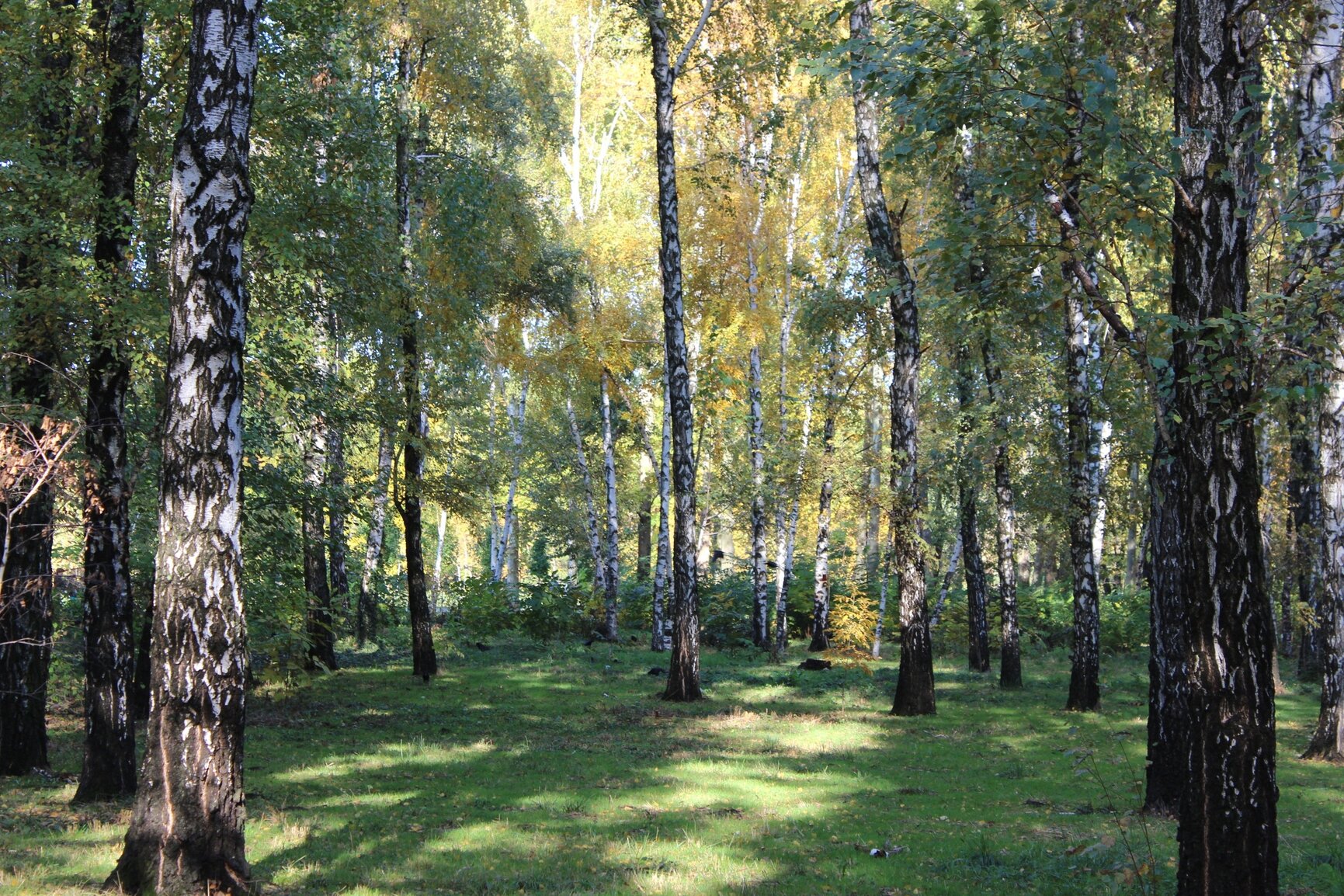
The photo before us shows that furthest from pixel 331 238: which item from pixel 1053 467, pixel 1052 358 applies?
pixel 1052 358

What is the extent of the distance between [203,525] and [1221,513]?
20.2ft

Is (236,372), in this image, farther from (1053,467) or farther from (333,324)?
(1053,467)

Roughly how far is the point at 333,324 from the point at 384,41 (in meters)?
7.08

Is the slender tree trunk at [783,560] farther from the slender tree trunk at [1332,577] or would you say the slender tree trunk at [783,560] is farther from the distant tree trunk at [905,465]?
the slender tree trunk at [1332,577]

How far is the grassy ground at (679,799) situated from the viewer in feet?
24.5

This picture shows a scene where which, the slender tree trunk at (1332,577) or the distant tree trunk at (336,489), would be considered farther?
the distant tree trunk at (336,489)

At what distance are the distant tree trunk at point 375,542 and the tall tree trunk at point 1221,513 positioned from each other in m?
13.5

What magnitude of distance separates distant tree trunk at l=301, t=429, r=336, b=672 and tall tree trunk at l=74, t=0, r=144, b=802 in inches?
184

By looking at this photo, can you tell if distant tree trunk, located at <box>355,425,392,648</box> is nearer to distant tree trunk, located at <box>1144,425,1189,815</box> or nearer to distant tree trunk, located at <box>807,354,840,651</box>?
distant tree trunk, located at <box>807,354,840,651</box>

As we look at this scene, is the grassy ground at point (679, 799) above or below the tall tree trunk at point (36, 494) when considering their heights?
below

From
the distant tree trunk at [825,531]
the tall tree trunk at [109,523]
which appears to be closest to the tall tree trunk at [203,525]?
the tall tree trunk at [109,523]

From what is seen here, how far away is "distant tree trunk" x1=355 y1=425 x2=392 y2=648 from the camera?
2016 cm

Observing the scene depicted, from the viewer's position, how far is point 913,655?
16953 mm

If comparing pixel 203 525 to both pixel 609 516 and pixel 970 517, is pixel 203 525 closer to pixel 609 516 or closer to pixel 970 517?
pixel 970 517
